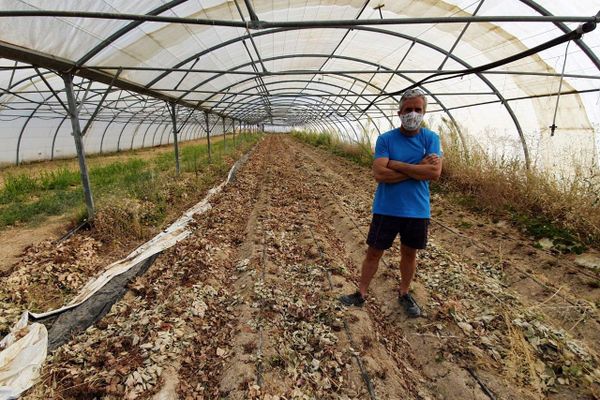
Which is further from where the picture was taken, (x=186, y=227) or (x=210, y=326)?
(x=186, y=227)

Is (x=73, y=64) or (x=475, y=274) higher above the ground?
(x=73, y=64)

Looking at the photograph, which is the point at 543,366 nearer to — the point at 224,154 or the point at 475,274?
the point at 475,274

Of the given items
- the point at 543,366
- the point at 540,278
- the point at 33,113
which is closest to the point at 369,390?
the point at 543,366

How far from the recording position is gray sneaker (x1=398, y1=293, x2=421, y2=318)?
3.03 meters

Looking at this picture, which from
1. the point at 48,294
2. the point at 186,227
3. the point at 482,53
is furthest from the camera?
the point at 482,53

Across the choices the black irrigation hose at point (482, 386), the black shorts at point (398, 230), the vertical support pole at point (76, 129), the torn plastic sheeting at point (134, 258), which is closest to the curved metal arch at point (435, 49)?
the vertical support pole at point (76, 129)

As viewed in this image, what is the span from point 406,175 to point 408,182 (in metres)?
0.10

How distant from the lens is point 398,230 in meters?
2.82

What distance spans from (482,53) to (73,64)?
7.02m

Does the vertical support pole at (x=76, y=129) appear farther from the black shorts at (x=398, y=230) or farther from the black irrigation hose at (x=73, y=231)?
the black shorts at (x=398, y=230)

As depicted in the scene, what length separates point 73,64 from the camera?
453cm

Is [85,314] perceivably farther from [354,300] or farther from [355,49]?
[355,49]

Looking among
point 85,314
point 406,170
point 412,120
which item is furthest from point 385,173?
point 85,314

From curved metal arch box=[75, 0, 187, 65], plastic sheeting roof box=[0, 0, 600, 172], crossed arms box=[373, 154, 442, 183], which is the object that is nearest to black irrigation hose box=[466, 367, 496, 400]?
crossed arms box=[373, 154, 442, 183]
